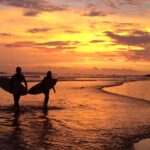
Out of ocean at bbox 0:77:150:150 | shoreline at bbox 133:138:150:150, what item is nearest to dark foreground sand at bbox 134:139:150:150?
shoreline at bbox 133:138:150:150

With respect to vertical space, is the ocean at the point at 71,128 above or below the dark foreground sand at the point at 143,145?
above

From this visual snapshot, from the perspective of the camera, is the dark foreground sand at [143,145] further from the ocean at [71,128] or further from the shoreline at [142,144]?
the ocean at [71,128]

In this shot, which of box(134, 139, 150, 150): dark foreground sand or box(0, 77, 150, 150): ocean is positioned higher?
box(0, 77, 150, 150): ocean

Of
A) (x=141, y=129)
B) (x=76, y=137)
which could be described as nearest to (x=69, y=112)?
(x=141, y=129)

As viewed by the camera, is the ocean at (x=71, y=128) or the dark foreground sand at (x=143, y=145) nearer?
the ocean at (x=71, y=128)

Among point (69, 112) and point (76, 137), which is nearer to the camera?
point (76, 137)

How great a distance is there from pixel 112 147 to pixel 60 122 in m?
4.26

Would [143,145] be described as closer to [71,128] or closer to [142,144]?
[142,144]

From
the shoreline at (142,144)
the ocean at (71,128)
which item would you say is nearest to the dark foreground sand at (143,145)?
the shoreline at (142,144)

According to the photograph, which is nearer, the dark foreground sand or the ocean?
the ocean

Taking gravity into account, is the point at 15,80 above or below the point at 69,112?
above

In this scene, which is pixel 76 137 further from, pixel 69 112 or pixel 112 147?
pixel 69 112

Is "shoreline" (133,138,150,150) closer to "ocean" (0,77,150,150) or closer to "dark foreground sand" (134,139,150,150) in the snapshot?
"dark foreground sand" (134,139,150,150)

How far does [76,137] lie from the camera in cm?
1221
